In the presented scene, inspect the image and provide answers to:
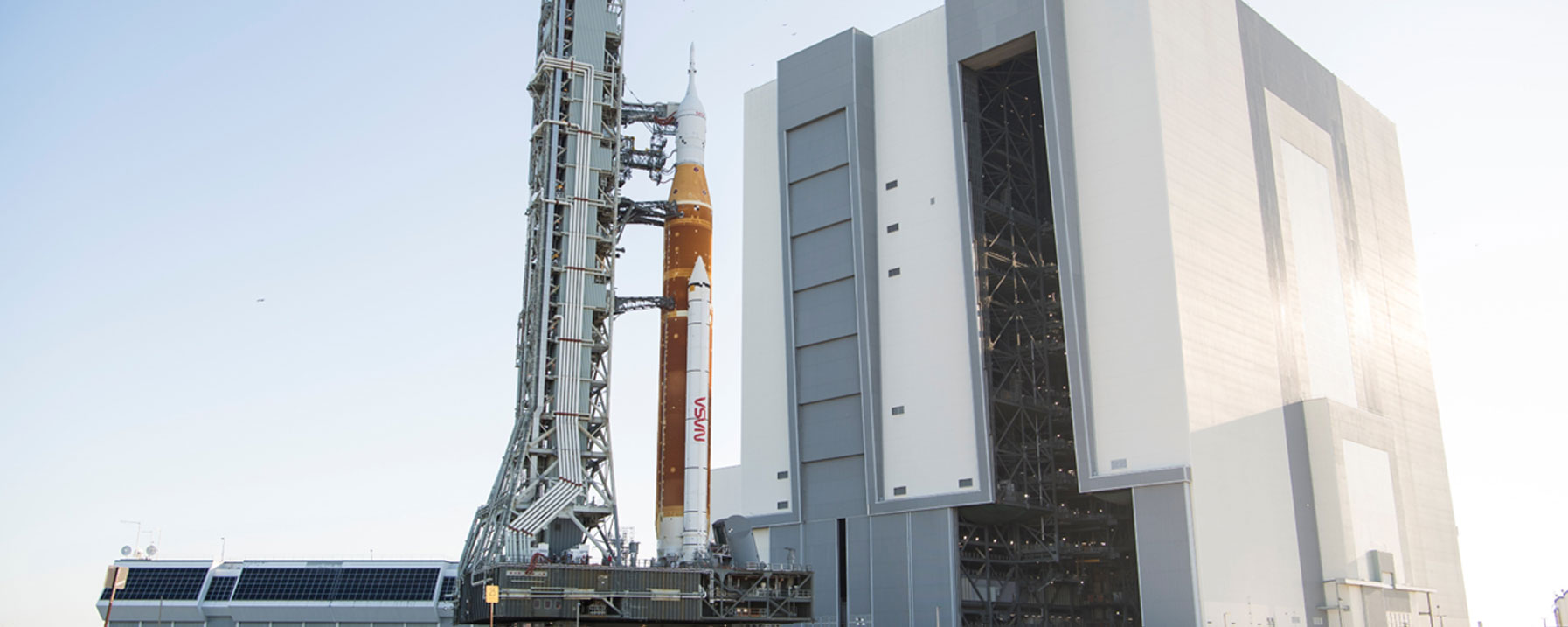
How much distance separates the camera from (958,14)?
61.4m

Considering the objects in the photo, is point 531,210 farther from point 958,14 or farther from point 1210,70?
point 1210,70

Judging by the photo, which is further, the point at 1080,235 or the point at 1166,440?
the point at 1080,235

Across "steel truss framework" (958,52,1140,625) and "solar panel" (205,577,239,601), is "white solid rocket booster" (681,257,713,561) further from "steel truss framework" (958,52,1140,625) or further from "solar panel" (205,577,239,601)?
"solar panel" (205,577,239,601)

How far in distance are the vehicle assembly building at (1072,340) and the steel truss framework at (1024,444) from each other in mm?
191

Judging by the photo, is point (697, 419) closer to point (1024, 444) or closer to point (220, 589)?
point (1024, 444)

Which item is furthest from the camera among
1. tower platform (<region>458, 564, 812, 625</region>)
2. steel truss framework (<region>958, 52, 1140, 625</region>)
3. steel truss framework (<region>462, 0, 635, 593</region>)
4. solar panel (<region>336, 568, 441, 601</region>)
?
solar panel (<region>336, 568, 441, 601</region>)

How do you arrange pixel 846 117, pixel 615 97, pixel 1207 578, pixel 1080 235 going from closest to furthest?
pixel 1207 578 < pixel 1080 235 < pixel 615 97 < pixel 846 117

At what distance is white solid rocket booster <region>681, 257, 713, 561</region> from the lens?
5347 cm


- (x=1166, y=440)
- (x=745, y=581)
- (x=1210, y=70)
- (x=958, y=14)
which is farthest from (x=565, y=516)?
(x=1210, y=70)

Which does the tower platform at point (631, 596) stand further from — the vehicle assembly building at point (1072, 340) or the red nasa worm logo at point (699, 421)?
the vehicle assembly building at point (1072, 340)

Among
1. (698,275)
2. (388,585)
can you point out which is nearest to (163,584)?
(388,585)

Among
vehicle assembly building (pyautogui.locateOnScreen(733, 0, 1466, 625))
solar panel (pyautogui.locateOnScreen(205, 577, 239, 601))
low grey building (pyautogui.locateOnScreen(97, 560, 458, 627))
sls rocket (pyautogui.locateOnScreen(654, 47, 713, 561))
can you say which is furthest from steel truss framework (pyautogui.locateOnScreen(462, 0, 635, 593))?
solar panel (pyautogui.locateOnScreen(205, 577, 239, 601))

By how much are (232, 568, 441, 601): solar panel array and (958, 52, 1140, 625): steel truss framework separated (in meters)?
29.8

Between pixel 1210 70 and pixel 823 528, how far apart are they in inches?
1108
